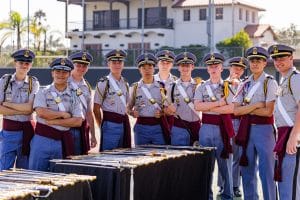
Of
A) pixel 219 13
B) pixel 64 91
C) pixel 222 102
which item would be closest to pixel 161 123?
pixel 222 102

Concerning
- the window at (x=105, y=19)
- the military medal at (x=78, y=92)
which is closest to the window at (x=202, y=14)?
the window at (x=105, y=19)

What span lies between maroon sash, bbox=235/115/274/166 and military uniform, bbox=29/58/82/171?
1899 mm

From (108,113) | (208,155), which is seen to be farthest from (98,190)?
(108,113)

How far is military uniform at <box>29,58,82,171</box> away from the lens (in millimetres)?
6121

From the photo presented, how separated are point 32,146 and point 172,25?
4490 centimetres

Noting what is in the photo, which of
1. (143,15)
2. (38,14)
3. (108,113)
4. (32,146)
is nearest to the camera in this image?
(32,146)

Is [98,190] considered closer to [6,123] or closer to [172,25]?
[6,123]

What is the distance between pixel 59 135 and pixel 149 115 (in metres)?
1.66

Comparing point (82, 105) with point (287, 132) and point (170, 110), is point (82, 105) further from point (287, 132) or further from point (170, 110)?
point (287, 132)

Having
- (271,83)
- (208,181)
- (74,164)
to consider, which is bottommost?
(208,181)

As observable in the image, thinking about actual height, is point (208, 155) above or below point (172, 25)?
below

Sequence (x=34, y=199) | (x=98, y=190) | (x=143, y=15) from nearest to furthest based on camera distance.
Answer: (x=34, y=199)
(x=98, y=190)
(x=143, y=15)

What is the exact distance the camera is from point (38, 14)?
222ft

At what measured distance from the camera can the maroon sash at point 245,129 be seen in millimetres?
6543
